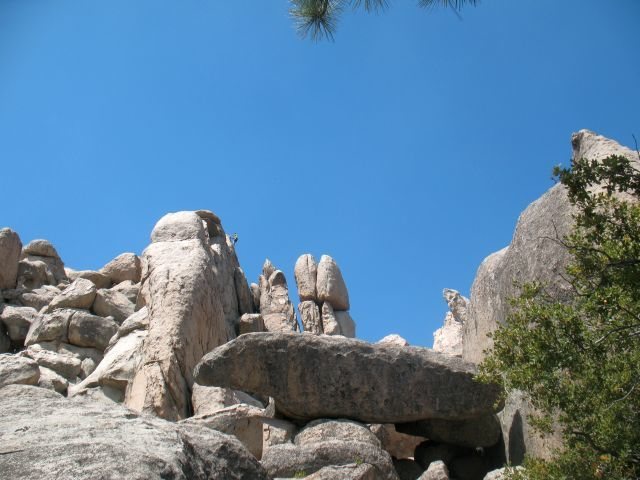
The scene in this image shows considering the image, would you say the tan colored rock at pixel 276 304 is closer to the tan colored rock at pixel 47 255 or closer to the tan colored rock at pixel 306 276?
the tan colored rock at pixel 306 276

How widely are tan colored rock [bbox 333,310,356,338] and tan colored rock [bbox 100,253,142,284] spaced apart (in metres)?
10.2

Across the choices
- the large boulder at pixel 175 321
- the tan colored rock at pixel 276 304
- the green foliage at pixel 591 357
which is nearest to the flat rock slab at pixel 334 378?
the large boulder at pixel 175 321

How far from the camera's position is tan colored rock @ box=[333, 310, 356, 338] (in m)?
35.8

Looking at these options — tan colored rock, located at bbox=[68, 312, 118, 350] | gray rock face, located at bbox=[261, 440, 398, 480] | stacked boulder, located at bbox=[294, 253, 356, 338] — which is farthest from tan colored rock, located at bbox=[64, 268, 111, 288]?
gray rock face, located at bbox=[261, 440, 398, 480]

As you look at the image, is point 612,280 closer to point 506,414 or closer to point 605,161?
point 605,161

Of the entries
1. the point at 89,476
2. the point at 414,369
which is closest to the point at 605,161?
the point at 89,476

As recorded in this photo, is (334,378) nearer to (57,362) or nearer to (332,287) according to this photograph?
(57,362)

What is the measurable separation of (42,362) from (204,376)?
29.6 ft

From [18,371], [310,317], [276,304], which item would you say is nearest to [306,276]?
[310,317]

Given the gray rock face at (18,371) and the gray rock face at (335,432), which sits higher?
the gray rock face at (18,371)

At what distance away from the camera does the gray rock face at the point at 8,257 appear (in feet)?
102

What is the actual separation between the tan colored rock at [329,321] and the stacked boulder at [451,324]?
4.79 metres

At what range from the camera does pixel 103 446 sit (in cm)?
415

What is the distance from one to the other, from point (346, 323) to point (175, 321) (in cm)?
1765
